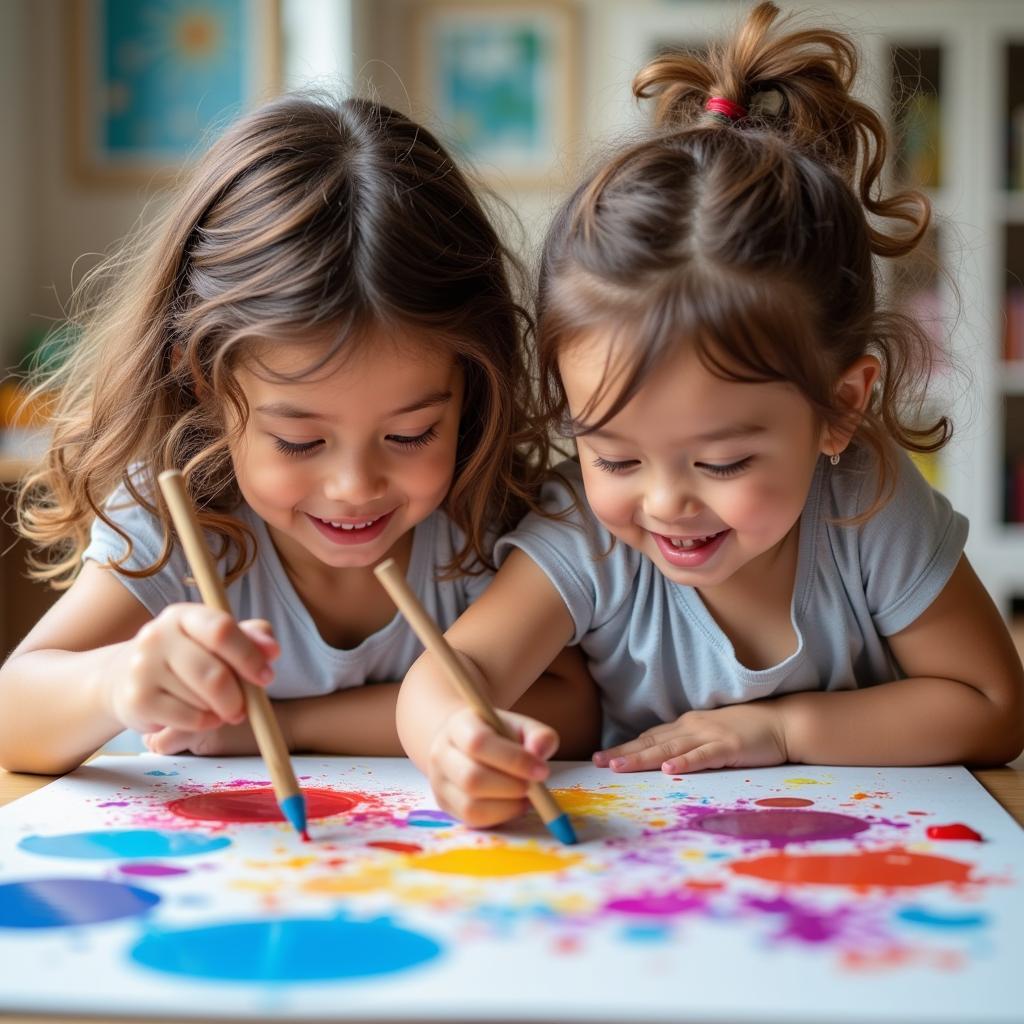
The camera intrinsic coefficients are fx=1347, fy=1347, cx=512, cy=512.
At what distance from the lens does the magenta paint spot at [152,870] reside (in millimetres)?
662

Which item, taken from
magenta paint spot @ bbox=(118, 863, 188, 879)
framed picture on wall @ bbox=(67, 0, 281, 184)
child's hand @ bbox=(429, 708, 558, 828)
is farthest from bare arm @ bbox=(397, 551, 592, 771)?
framed picture on wall @ bbox=(67, 0, 281, 184)

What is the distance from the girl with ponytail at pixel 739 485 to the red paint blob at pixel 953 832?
0.61 feet

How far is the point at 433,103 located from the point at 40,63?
3.22ft

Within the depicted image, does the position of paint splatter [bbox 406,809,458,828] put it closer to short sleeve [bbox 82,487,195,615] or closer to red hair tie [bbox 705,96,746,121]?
short sleeve [bbox 82,487,195,615]

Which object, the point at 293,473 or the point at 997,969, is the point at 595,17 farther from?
the point at 997,969

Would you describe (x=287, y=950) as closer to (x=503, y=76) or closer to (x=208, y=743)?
(x=208, y=743)

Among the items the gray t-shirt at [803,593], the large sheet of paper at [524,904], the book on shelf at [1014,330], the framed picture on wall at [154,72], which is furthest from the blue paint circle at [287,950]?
the book on shelf at [1014,330]

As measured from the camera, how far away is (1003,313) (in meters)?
3.26

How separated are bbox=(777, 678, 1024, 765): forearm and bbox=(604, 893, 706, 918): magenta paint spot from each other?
0.33 m

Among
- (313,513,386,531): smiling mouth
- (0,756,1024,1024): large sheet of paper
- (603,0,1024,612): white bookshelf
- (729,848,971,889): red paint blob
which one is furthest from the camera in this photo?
(603,0,1024,612): white bookshelf

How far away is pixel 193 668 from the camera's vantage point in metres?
0.74

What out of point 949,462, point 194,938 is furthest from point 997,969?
point 949,462

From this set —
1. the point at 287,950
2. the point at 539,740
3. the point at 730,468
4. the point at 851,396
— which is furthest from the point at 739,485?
the point at 287,950

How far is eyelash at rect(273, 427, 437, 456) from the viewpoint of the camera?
0.94m
